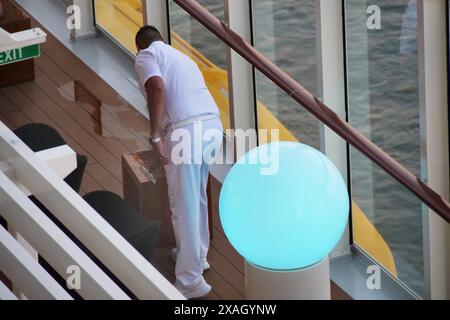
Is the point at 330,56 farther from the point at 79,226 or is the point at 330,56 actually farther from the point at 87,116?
the point at 79,226

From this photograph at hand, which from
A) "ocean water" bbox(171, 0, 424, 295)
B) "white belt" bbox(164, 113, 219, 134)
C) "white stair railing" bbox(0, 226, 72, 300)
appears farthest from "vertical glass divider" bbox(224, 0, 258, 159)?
"white stair railing" bbox(0, 226, 72, 300)

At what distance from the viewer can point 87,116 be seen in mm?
7473

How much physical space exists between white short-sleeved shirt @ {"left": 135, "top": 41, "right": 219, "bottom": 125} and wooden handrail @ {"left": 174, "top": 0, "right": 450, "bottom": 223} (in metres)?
1.39

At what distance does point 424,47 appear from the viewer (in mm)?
5227

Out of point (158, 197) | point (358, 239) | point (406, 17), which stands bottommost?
point (358, 239)

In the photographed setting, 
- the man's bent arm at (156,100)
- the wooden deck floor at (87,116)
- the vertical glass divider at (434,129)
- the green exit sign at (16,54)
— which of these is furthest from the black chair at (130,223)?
the vertical glass divider at (434,129)

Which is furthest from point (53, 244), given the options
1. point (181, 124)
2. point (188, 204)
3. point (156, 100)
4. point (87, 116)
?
point (87, 116)

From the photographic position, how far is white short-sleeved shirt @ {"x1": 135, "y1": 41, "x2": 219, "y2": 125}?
534 centimetres

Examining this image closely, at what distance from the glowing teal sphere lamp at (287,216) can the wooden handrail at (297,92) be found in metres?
0.87

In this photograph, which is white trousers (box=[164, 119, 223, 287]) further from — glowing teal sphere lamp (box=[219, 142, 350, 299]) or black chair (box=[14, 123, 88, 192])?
glowing teal sphere lamp (box=[219, 142, 350, 299])
